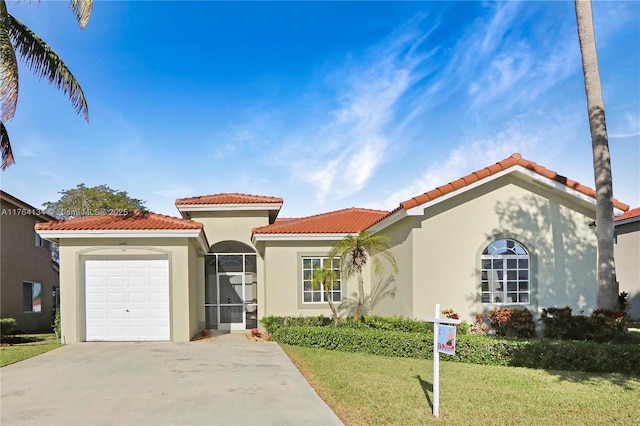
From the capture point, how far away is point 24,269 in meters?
19.3

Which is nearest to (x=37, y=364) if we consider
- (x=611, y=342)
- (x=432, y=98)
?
(x=611, y=342)

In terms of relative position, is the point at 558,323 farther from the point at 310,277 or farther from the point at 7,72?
the point at 7,72

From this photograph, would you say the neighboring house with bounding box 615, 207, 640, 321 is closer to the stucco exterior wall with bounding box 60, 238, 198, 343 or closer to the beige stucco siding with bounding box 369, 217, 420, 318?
→ the beige stucco siding with bounding box 369, 217, 420, 318

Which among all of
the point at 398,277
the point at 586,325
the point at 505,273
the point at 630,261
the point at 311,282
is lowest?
the point at 586,325

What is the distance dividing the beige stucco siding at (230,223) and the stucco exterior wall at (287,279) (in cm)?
175

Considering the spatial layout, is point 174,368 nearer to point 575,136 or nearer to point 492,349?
point 492,349

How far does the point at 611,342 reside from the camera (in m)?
9.77

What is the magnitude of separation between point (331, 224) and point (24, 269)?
576 inches

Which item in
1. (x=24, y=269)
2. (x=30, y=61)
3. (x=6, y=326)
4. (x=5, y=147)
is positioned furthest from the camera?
(x=24, y=269)

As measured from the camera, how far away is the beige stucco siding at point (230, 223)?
16.8 metres

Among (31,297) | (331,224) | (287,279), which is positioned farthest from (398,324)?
(31,297)

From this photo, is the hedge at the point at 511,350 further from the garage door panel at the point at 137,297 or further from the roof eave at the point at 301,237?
the garage door panel at the point at 137,297

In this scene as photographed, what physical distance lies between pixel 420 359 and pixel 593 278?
617cm

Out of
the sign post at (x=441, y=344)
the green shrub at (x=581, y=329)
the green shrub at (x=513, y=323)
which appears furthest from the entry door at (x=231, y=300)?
the sign post at (x=441, y=344)
